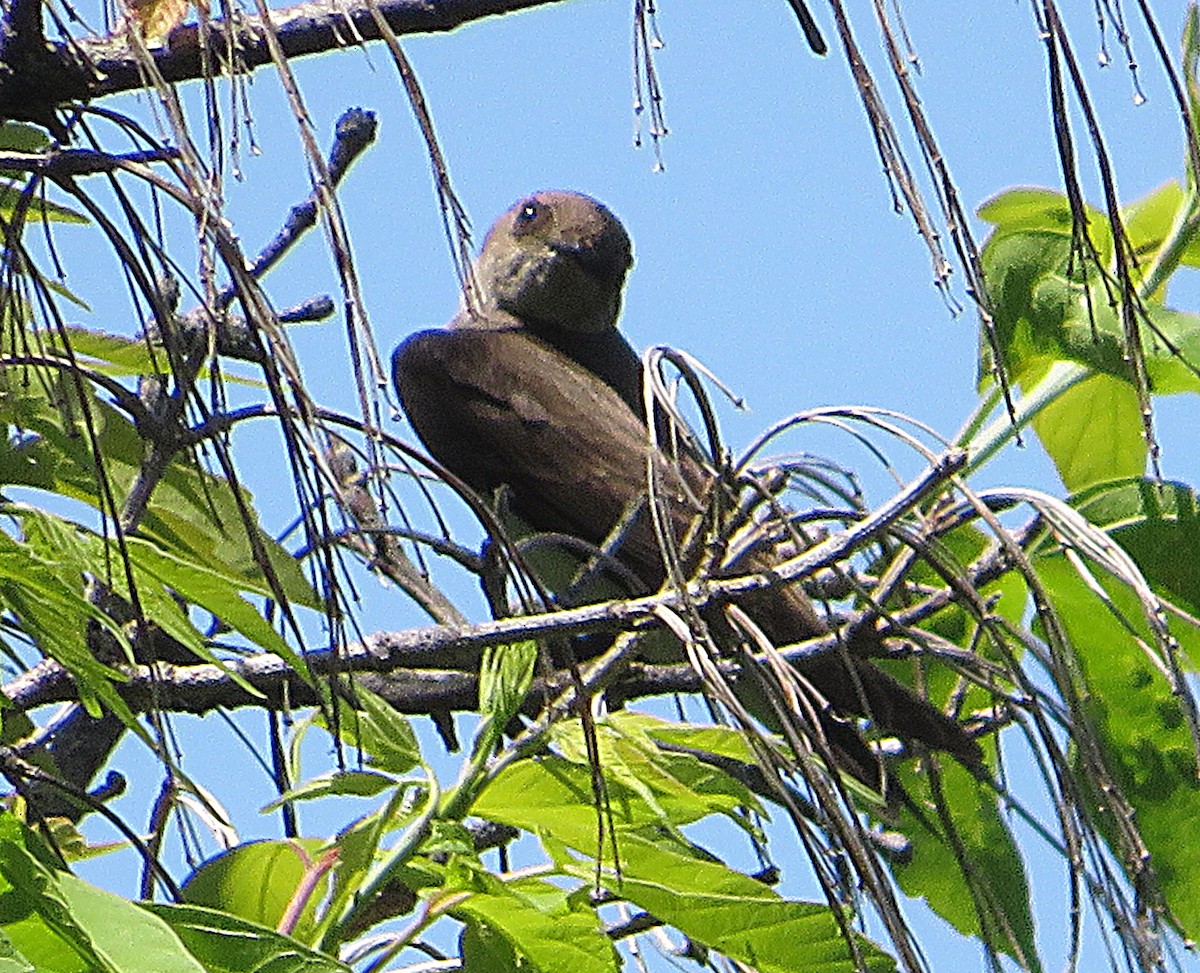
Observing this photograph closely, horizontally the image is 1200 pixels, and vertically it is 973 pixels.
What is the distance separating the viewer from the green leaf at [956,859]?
2.53 metres

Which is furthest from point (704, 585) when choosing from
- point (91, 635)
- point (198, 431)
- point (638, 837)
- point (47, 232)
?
point (91, 635)

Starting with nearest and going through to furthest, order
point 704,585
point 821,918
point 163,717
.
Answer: point 163,717, point 704,585, point 821,918

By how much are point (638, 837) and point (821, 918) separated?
0.64 feet

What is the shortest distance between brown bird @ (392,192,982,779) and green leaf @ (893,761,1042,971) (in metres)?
0.73

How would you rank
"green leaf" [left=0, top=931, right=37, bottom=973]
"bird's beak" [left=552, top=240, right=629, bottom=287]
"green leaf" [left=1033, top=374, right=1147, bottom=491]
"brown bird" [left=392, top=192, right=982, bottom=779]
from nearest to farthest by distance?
"green leaf" [left=0, top=931, right=37, bottom=973] < "green leaf" [left=1033, top=374, right=1147, bottom=491] < "brown bird" [left=392, top=192, right=982, bottom=779] < "bird's beak" [left=552, top=240, right=629, bottom=287]

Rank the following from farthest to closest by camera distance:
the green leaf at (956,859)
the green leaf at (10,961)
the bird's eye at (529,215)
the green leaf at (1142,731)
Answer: the bird's eye at (529,215)
the green leaf at (1142,731)
the green leaf at (956,859)
the green leaf at (10,961)

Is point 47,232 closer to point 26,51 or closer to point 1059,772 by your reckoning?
point 26,51

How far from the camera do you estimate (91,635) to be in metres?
2.35

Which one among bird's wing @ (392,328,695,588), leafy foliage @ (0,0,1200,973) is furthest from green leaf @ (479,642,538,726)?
bird's wing @ (392,328,695,588)

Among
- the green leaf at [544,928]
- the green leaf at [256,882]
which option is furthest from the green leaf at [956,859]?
the green leaf at [256,882]

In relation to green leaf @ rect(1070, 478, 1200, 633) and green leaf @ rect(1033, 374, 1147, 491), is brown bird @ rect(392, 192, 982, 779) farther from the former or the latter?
green leaf @ rect(1070, 478, 1200, 633)

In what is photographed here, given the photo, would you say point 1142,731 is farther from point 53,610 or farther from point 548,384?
point 548,384

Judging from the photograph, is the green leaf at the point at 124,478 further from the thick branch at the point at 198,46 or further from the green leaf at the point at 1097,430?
the green leaf at the point at 1097,430

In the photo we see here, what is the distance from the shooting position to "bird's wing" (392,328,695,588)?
508 cm
